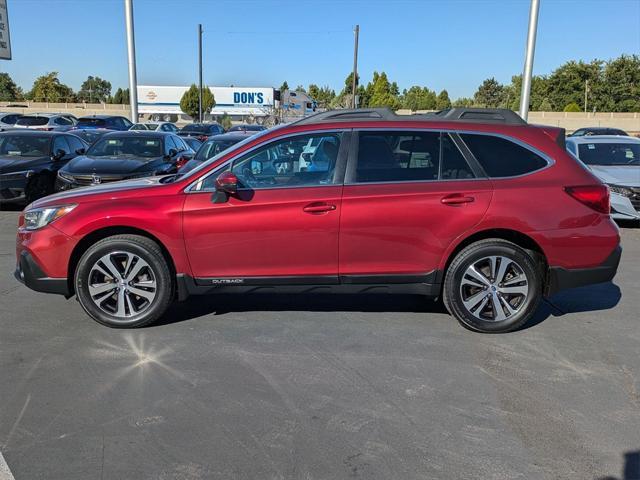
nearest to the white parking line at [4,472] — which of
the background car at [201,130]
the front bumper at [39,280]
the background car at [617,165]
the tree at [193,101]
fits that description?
the front bumper at [39,280]

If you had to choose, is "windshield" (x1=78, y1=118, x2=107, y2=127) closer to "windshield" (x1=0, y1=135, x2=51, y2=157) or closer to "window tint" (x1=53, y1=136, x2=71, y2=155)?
"window tint" (x1=53, y1=136, x2=71, y2=155)

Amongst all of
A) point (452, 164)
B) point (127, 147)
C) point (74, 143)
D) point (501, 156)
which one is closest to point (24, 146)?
point (74, 143)

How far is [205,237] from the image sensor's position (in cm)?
463

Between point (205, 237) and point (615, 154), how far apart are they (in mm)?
9416

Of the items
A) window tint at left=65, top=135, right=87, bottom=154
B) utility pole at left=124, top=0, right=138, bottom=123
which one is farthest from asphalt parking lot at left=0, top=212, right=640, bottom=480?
utility pole at left=124, top=0, right=138, bottom=123

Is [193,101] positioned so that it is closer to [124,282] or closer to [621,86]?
[621,86]

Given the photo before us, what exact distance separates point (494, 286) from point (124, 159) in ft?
26.7

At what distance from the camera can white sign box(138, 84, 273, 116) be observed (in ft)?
206

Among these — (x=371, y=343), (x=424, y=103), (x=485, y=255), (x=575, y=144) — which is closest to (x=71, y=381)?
(x=371, y=343)

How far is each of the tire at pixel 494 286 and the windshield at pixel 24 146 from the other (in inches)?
379

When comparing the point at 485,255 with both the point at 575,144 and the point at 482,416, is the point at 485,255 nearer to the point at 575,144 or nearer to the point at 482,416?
the point at 482,416

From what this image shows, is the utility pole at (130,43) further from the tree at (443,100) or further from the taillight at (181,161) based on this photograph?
the tree at (443,100)

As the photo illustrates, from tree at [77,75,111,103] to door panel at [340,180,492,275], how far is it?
122 meters

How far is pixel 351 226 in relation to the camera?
4.61 meters
